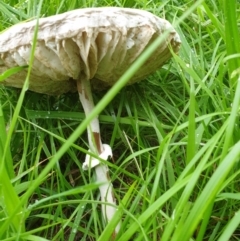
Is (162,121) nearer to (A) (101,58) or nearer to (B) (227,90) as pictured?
(B) (227,90)

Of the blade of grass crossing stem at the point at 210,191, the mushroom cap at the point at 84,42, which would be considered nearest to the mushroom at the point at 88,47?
the mushroom cap at the point at 84,42

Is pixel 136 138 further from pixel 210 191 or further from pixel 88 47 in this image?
pixel 210 191

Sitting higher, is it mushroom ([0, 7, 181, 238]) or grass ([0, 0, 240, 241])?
mushroom ([0, 7, 181, 238])

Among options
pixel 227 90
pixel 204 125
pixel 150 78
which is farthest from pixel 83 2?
pixel 204 125

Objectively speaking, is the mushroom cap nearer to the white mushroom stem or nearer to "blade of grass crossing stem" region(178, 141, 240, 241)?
the white mushroom stem

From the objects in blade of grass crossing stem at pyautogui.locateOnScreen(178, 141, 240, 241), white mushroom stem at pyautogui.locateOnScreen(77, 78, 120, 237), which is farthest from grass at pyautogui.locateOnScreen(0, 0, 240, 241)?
blade of grass crossing stem at pyautogui.locateOnScreen(178, 141, 240, 241)
